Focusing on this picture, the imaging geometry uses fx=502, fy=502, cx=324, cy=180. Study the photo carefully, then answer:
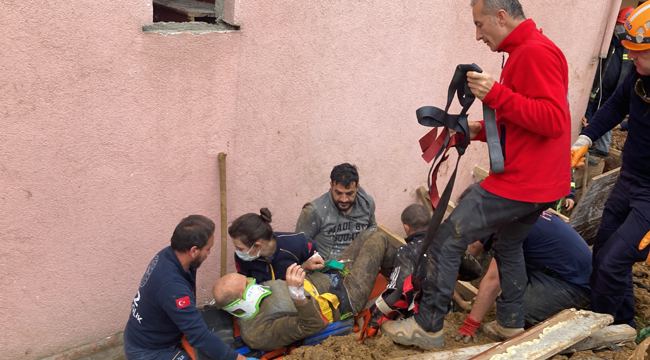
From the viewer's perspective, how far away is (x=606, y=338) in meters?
3.15

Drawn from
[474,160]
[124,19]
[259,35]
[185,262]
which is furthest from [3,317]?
[474,160]

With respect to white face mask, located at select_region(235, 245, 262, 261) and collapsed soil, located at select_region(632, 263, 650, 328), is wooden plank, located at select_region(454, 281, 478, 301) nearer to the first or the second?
collapsed soil, located at select_region(632, 263, 650, 328)

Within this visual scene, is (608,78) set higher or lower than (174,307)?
higher

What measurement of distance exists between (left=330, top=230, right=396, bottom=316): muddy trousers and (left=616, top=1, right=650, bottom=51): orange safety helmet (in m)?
2.10

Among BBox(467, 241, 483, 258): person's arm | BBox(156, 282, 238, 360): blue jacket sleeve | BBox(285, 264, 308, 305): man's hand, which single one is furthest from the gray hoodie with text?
BBox(156, 282, 238, 360): blue jacket sleeve

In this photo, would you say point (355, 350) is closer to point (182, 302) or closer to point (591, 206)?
point (182, 302)

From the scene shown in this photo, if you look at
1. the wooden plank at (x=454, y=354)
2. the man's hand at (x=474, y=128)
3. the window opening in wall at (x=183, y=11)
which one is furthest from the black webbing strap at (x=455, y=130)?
the window opening in wall at (x=183, y=11)

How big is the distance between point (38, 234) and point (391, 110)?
330 centimetres

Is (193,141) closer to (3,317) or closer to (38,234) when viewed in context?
(38,234)

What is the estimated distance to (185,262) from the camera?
3104 mm

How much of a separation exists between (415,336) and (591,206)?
3.76 metres

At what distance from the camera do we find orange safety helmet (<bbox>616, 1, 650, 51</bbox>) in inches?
117

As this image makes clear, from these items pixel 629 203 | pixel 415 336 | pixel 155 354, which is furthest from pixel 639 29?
pixel 155 354

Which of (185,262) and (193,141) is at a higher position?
(193,141)
